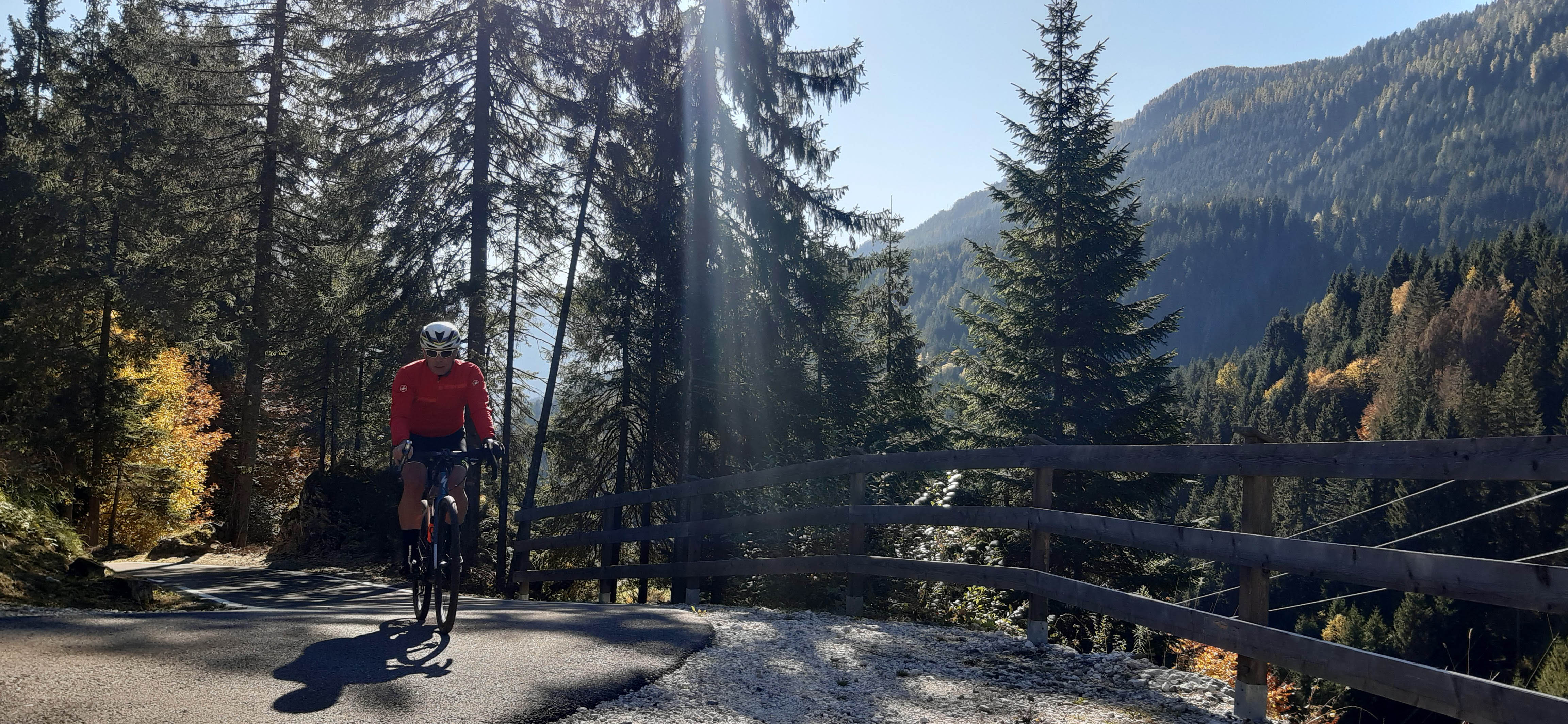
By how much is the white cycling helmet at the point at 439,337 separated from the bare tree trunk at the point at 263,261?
19133 mm

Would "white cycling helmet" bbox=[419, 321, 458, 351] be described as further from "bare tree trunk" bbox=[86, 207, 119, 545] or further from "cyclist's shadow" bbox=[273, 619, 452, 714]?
"bare tree trunk" bbox=[86, 207, 119, 545]

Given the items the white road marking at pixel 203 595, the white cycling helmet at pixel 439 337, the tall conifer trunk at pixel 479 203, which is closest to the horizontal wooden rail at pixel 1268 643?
the white cycling helmet at pixel 439 337

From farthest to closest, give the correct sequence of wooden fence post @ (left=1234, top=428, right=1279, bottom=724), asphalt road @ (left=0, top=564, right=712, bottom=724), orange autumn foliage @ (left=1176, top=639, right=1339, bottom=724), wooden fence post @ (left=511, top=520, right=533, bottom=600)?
wooden fence post @ (left=511, top=520, right=533, bottom=600)
orange autumn foliage @ (left=1176, top=639, right=1339, bottom=724)
wooden fence post @ (left=1234, top=428, right=1279, bottom=724)
asphalt road @ (left=0, top=564, right=712, bottom=724)

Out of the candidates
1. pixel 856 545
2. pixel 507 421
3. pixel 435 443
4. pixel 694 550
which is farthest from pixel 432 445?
pixel 507 421

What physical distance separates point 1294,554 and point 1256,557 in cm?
24

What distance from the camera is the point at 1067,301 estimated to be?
19.9m

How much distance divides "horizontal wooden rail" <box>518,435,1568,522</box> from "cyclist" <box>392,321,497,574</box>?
2.82 meters

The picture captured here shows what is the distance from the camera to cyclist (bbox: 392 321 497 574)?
6367 mm

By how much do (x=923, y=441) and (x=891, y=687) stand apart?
68.8ft

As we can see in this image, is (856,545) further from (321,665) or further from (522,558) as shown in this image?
(522,558)

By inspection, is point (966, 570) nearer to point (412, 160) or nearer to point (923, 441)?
point (412, 160)

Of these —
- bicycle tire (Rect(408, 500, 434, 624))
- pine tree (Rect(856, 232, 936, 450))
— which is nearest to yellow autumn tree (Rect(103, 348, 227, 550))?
pine tree (Rect(856, 232, 936, 450))

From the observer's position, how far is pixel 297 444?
3619 cm

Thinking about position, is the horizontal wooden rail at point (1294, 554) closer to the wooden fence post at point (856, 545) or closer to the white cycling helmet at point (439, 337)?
the wooden fence post at point (856, 545)
